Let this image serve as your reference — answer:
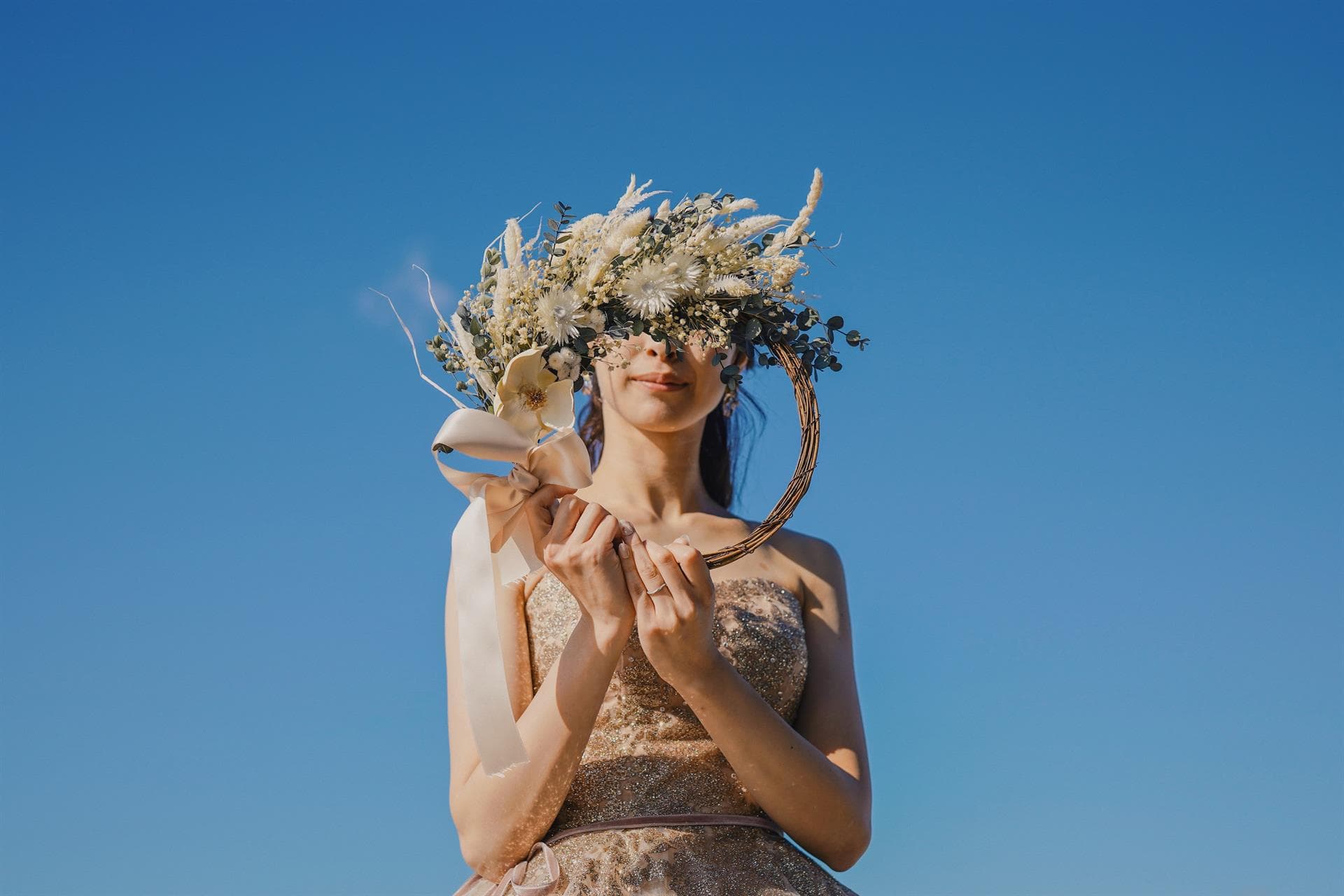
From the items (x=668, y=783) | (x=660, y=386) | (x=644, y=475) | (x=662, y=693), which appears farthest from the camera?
(x=644, y=475)

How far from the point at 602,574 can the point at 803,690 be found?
3.88ft

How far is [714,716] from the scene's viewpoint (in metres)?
3.90

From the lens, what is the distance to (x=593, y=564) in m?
3.81

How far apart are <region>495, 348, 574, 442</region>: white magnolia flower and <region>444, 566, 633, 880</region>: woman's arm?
59 centimetres

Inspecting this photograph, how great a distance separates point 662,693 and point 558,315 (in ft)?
4.22

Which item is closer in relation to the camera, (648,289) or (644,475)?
(648,289)

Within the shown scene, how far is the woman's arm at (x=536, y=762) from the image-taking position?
3875mm

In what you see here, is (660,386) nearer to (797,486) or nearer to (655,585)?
(797,486)

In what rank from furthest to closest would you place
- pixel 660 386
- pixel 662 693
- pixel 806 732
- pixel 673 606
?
pixel 660 386 → pixel 806 732 → pixel 662 693 → pixel 673 606

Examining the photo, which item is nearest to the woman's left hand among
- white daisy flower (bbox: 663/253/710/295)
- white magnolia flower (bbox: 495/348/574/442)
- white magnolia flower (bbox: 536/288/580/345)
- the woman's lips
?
white magnolia flower (bbox: 495/348/574/442)

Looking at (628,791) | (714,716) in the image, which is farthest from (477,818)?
(714,716)

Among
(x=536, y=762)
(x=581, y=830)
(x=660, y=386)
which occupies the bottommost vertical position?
(x=581, y=830)

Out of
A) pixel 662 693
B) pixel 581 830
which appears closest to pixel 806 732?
pixel 662 693

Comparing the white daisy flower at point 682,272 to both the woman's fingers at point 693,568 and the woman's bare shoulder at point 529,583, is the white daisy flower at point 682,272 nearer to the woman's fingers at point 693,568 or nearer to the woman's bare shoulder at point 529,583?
the woman's fingers at point 693,568
